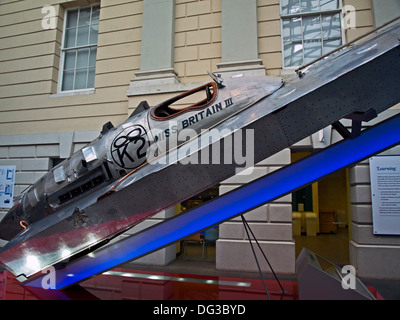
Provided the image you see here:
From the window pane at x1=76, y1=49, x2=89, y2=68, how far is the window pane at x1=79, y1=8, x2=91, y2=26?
889mm

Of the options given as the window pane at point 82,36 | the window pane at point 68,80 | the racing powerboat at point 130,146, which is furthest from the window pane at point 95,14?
the racing powerboat at point 130,146

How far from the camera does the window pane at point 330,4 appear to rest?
6520mm

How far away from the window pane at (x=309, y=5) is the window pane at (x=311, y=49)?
0.82m

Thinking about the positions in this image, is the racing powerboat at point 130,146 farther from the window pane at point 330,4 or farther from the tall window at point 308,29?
the window pane at point 330,4

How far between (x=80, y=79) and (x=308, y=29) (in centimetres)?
651

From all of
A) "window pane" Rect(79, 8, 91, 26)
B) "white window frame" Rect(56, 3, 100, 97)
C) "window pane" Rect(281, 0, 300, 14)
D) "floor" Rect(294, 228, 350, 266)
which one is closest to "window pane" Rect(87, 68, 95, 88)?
"white window frame" Rect(56, 3, 100, 97)

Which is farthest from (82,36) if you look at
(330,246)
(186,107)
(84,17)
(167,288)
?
(330,246)

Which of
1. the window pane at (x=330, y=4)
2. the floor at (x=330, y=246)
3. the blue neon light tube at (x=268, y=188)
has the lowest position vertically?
the floor at (x=330, y=246)

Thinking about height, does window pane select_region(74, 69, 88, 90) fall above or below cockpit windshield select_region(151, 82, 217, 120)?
above

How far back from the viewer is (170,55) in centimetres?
685

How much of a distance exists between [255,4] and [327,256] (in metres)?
6.58

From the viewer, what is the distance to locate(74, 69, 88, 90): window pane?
806cm

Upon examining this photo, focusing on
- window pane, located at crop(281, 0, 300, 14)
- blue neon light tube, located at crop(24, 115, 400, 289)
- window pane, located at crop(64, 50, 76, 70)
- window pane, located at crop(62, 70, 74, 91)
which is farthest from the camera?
window pane, located at crop(64, 50, 76, 70)

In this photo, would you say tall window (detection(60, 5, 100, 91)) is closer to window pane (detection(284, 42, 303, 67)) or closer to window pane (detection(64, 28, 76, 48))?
window pane (detection(64, 28, 76, 48))
